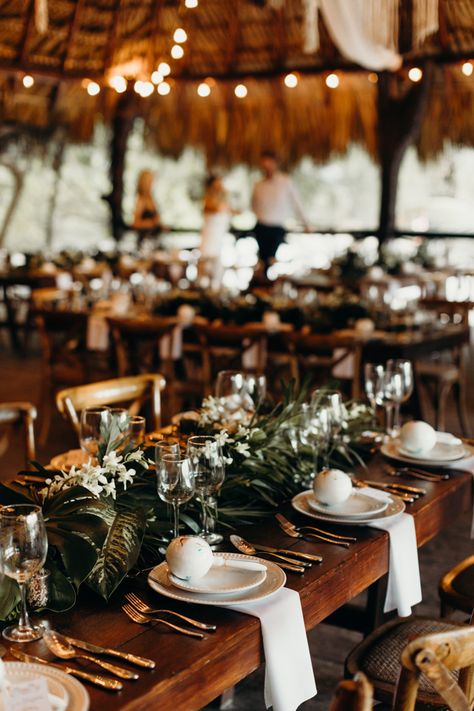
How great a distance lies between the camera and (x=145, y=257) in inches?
423

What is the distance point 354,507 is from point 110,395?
152 centimetres

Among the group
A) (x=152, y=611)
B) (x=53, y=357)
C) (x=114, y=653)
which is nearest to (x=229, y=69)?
(x=53, y=357)

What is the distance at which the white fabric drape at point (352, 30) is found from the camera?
574 cm

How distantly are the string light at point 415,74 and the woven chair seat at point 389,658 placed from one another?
7854 mm

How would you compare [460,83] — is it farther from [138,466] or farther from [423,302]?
[138,466]

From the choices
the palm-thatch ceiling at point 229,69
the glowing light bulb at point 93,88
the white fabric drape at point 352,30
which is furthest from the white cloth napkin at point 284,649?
the palm-thatch ceiling at point 229,69

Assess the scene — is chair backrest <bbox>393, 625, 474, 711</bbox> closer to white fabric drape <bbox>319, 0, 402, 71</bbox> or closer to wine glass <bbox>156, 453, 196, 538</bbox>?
wine glass <bbox>156, 453, 196, 538</bbox>

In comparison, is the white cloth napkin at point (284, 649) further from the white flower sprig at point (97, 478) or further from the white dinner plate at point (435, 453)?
the white dinner plate at point (435, 453)

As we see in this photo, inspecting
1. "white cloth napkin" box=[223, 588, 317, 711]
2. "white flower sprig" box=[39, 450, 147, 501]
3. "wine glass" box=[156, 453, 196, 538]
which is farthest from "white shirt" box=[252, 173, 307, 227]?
"white cloth napkin" box=[223, 588, 317, 711]

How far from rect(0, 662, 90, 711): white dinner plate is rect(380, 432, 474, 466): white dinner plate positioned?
5.24 feet

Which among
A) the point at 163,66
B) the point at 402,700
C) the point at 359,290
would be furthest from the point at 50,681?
the point at 163,66

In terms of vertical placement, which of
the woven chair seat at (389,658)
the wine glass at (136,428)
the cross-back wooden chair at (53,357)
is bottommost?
the woven chair seat at (389,658)

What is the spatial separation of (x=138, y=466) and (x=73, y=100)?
1167 centimetres

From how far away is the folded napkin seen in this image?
227 centimetres
